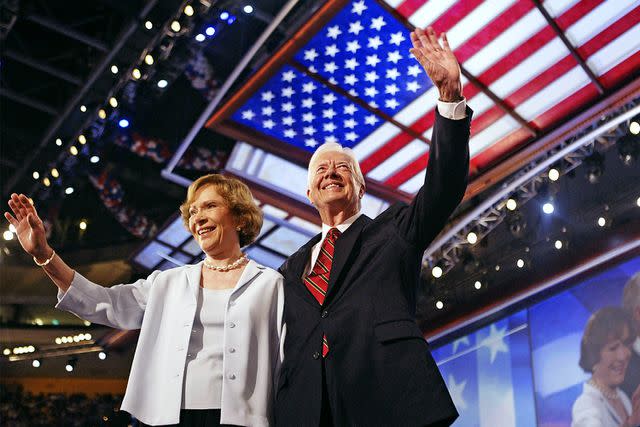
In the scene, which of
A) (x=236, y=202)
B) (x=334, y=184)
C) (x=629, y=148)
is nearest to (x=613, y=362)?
(x=629, y=148)

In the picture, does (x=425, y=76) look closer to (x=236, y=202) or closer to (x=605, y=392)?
Answer: (x=605, y=392)

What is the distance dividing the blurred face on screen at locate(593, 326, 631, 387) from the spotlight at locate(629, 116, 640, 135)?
6.26 ft

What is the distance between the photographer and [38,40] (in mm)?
10000

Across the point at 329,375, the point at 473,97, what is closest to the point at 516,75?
the point at 473,97

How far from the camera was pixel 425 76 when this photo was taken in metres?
6.67

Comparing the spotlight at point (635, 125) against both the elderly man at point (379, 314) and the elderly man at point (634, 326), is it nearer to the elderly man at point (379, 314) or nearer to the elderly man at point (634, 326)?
the elderly man at point (634, 326)

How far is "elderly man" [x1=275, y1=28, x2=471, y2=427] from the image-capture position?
1.77 metres

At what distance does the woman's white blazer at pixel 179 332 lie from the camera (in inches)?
73.2

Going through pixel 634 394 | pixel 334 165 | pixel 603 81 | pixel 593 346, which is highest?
pixel 603 81

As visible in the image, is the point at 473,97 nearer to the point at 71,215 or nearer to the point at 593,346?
the point at 593,346

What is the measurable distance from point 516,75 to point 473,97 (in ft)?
1.53

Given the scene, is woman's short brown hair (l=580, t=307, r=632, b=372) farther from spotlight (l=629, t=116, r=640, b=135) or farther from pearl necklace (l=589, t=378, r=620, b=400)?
spotlight (l=629, t=116, r=640, b=135)

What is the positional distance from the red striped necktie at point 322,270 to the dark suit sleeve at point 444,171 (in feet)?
1.02

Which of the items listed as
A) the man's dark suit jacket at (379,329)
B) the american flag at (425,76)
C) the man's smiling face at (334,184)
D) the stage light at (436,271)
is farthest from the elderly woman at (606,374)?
the man's dark suit jacket at (379,329)
